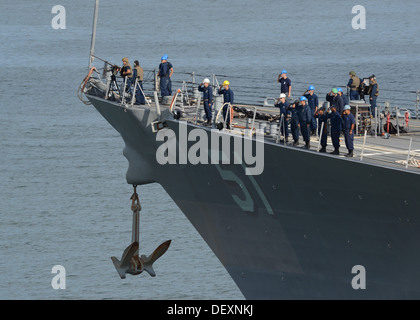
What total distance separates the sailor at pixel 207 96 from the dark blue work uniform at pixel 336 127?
5401mm

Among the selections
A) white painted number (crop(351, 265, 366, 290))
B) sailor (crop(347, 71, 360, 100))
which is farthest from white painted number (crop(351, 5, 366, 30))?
white painted number (crop(351, 265, 366, 290))

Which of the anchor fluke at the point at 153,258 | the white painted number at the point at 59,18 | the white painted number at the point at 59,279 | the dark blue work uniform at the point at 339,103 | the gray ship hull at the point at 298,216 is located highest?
the white painted number at the point at 59,18

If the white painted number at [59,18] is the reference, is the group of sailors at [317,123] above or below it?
below

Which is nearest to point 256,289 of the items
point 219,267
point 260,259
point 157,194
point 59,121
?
point 260,259

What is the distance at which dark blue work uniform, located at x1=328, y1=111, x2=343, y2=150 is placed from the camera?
95.9 feet

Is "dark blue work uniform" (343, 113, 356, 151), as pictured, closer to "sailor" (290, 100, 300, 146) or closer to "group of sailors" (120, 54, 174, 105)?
"sailor" (290, 100, 300, 146)

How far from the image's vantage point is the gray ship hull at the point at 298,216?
2902 cm

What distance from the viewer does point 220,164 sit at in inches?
1302

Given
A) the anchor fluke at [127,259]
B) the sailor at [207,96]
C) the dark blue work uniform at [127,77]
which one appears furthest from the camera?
the anchor fluke at [127,259]

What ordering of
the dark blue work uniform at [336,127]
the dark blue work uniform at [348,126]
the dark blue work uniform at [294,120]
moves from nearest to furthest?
1. the dark blue work uniform at [348,126]
2. the dark blue work uniform at [336,127]
3. the dark blue work uniform at [294,120]

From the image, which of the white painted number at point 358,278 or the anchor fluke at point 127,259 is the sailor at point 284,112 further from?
the anchor fluke at point 127,259

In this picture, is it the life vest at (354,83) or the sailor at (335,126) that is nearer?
the sailor at (335,126)

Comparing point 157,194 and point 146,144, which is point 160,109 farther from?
point 157,194

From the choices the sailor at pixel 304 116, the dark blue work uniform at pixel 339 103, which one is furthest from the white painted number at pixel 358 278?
the dark blue work uniform at pixel 339 103
